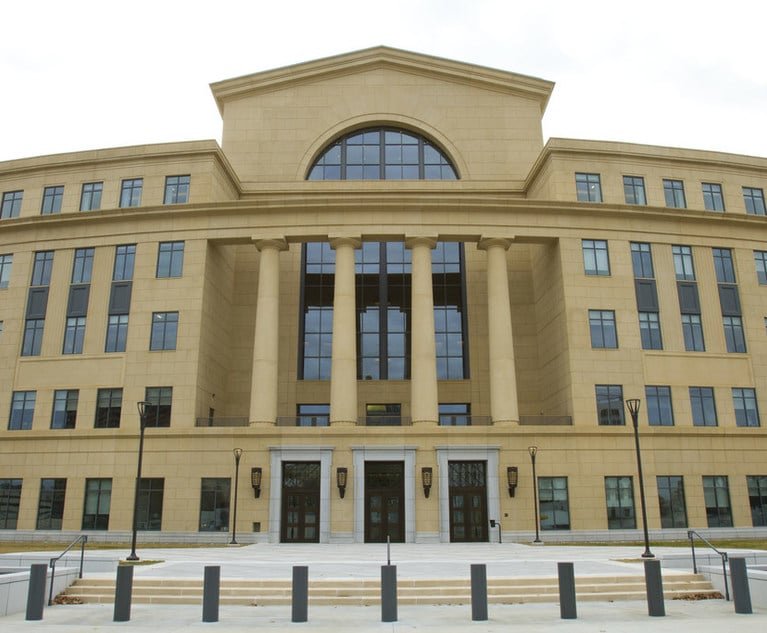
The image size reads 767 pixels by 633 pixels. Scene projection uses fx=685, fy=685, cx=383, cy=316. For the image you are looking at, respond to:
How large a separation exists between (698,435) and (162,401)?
30740 millimetres

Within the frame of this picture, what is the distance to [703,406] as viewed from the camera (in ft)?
132

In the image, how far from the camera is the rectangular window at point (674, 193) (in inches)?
Result: 1734

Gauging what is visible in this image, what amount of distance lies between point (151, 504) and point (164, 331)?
32.4 feet

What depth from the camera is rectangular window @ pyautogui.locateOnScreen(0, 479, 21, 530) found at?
38.6 m

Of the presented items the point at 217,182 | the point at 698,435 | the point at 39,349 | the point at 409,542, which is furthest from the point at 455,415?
the point at 39,349

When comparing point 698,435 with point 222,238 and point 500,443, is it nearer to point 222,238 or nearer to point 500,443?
point 500,443

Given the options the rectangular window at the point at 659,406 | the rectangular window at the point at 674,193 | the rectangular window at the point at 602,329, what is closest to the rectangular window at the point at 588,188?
the rectangular window at the point at 674,193

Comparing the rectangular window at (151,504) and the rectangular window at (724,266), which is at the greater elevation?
the rectangular window at (724,266)

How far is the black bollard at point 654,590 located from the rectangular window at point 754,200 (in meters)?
35.9

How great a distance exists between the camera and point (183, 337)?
A: 40.1 meters

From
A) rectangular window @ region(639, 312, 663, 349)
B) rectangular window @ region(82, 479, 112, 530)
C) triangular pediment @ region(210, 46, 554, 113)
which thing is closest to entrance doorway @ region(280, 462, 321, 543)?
rectangular window @ region(82, 479, 112, 530)

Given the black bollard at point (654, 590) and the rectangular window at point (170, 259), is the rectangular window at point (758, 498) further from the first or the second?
the rectangular window at point (170, 259)

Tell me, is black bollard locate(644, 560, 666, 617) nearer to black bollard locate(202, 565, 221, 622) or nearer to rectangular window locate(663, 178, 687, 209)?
black bollard locate(202, 565, 221, 622)

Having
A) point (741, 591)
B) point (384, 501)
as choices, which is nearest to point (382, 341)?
point (384, 501)
